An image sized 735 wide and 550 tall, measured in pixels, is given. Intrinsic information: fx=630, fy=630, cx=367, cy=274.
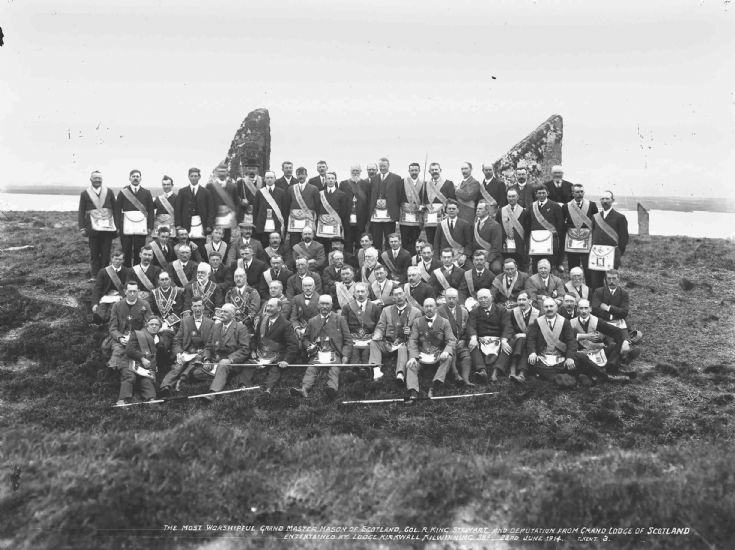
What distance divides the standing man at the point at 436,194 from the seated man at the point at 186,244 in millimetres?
4551

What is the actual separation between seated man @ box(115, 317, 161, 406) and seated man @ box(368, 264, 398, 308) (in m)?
3.54

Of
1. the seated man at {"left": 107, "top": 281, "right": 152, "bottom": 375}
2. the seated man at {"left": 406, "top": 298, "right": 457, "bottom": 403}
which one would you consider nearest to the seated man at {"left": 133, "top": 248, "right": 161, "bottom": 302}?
the seated man at {"left": 107, "top": 281, "right": 152, "bottom": 375}

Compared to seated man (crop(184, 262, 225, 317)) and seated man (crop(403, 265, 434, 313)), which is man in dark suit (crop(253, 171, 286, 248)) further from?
seated man (crop(403, 265, 434, 313))

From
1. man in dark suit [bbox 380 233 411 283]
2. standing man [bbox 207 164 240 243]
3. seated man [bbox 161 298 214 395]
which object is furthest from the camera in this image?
standing man [bbox 207 164 240 243]

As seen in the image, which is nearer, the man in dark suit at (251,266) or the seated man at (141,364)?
the seated man at (141,364)

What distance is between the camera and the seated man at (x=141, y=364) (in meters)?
8.87

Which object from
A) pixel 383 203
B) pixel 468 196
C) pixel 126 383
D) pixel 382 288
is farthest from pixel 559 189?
pixel 126 383

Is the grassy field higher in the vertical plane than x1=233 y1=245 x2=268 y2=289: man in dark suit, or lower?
lower

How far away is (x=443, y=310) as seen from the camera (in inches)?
393

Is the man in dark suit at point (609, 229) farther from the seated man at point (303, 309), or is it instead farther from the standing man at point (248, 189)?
the standing man at point (248, 189)

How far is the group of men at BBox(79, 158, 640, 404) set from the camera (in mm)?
9500

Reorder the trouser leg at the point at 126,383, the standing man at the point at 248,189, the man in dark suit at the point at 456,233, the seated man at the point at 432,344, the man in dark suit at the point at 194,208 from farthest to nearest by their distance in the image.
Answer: the standing man at the point at 248,189 → the man in dark suit at the point at 194,208 → the man in dark suit at the point at 456,233 → the seated man at the point at 432,344 → the trouser leg at the point at 126,383

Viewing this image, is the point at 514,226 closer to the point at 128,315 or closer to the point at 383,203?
the point at 383,203

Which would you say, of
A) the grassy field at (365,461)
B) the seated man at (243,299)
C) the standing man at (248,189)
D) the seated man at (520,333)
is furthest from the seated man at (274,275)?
the seated man at (520,333)
